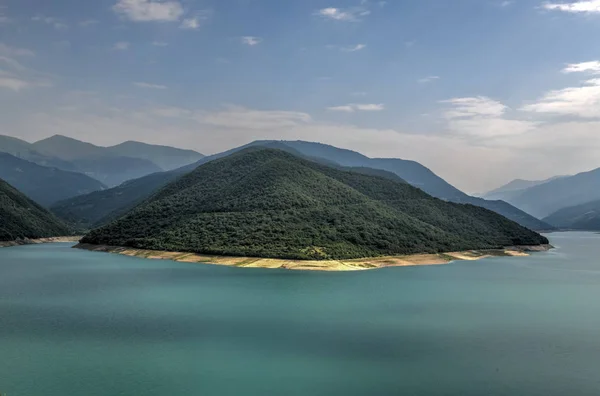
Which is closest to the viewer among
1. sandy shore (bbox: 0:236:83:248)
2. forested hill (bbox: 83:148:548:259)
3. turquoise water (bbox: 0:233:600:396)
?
turquoise water (bbox: 0:233:600:396)

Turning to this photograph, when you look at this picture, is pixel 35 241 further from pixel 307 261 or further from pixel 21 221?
pixel 307 261

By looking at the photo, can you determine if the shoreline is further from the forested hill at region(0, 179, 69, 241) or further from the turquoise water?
the forested hill at region(0, 179, 69, 241)

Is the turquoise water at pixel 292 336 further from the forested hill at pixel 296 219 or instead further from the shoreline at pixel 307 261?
the forested hill at pixel 296 219

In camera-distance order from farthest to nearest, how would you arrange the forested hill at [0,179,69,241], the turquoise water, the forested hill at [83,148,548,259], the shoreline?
the forested hill at [0,179,69,241], the forested hill at [83,148,548,259], the shoreline, the turquoise water

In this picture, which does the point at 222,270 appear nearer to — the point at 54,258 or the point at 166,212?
the point at 54,258

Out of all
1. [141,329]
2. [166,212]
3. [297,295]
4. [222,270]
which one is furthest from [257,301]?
[166,212]

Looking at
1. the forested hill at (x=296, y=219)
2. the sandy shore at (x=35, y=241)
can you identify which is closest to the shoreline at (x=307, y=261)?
the forested hill at (x=296, y=219)

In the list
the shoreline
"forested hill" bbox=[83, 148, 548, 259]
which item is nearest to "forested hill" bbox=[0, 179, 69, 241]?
"forested hill" bbox=[83, 148, 548, 259]
